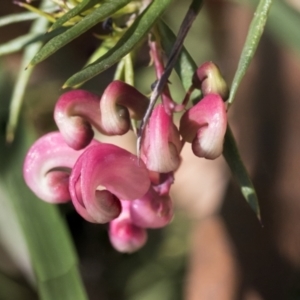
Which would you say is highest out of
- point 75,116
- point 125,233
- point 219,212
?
point 75,116

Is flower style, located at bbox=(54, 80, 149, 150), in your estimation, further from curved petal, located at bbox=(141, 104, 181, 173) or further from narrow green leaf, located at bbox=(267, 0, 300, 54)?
narrow green leaf, located at bbox=(267, 0, 300, 54)

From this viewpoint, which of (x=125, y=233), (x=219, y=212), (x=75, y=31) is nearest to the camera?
(x=75, y=31)

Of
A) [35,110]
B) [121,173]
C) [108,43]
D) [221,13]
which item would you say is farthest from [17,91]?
[221,13]

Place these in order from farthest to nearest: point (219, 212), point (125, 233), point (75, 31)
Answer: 1. point (219, 212)
2. point (125, 233)
3. point (75, 31)

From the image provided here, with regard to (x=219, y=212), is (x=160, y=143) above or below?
above

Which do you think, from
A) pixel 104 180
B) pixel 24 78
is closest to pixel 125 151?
pixel 104 180

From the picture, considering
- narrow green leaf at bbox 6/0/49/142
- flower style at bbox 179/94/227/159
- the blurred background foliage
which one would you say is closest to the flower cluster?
flower style at bbox 179/94/227/159

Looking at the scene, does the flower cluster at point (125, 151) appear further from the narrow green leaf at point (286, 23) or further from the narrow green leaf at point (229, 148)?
the narrow green leaf at point (286, 23)

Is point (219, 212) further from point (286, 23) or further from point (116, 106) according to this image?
point (116, 106)
